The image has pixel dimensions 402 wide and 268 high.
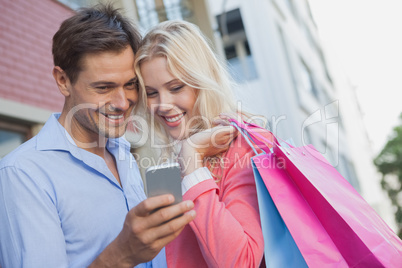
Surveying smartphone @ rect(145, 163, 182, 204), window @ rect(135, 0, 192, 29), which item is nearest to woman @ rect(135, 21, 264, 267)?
smartphone @ rect(145, 163, 182, 204)

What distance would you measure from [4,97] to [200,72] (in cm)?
257

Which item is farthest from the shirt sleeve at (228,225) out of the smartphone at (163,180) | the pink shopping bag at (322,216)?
the smartphone at (163,180)

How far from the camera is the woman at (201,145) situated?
1.56 metres

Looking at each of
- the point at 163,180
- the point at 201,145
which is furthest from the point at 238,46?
the point at 163,180

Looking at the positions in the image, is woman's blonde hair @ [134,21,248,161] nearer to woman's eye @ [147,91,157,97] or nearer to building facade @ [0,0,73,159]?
woman's eye @ [147,91,157,97]

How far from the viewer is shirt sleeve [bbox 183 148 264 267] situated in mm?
1530

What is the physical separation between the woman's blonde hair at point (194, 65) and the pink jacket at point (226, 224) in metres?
0.39

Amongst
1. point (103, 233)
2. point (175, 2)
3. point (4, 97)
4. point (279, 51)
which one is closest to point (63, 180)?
point (103, 233)

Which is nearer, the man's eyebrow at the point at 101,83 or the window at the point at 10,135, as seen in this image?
the man's eyebrow at the point at 101,83

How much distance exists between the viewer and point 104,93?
2.29 m

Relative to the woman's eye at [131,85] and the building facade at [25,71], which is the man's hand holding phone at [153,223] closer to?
the woman's eye at [131,85]

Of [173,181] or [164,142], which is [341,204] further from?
[164,142]

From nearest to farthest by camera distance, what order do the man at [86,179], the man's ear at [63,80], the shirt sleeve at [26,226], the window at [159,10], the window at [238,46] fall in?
the man at [86,179], the shirt sleeve at [26,226], the man's ear at [63,80], the window at [159,10], the window at [238,46]

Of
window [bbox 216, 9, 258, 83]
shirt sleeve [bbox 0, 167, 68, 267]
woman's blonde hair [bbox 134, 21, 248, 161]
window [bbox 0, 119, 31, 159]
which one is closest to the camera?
shirt sleeve [bbox 0, 167, 68, 267]
